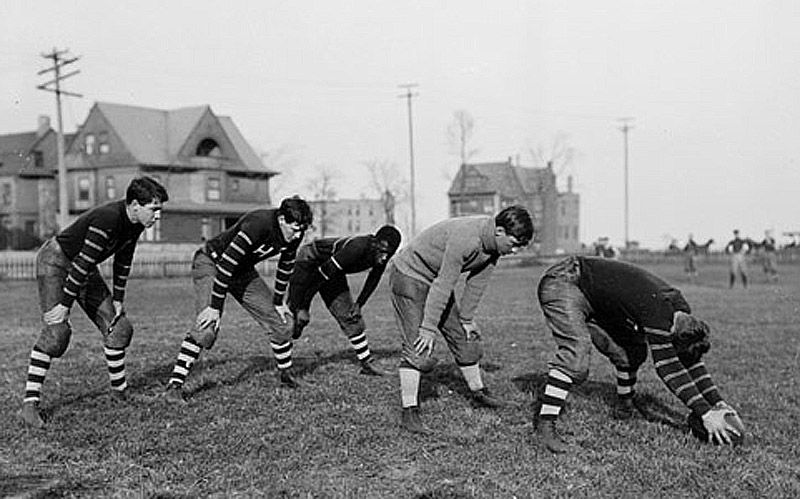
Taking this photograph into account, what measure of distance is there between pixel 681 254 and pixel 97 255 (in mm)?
74432

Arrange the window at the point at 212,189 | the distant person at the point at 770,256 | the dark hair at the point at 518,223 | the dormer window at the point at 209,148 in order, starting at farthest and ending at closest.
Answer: the dormer window at the point at 209,148
the window at the point at 212,189
the distant person at the point at 770,256
the dark hair at the point at 518,223

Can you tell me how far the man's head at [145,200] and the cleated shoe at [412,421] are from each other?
3.02 metres

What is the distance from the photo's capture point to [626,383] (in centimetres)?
838

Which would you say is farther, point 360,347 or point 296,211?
point 360,347

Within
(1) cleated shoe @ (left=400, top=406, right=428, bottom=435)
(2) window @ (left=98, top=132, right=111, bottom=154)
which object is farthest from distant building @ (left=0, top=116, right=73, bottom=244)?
(1) cleated shoe @ (left=400, top=406, right=428, bottom=435)

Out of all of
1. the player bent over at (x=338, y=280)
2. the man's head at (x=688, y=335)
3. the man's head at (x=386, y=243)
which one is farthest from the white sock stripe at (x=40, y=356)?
the man's head at (x=688, y=335)

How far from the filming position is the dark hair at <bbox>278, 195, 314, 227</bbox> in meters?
8.35

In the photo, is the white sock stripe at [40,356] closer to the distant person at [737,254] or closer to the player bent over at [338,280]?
the player bent over at [338,280]

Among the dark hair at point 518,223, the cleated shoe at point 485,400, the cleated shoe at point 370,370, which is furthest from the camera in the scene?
the cleated shoe at point 370,370

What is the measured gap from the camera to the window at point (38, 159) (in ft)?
236

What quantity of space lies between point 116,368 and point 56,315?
1166 millimetres

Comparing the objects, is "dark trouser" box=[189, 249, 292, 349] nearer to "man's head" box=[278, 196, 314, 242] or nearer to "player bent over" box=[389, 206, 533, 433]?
"man's head" box=[278, 196, 314, 242]

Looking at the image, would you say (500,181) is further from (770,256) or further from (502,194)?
(770,256)

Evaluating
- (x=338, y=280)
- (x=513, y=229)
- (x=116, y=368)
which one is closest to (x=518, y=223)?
(x=513, y=229)
